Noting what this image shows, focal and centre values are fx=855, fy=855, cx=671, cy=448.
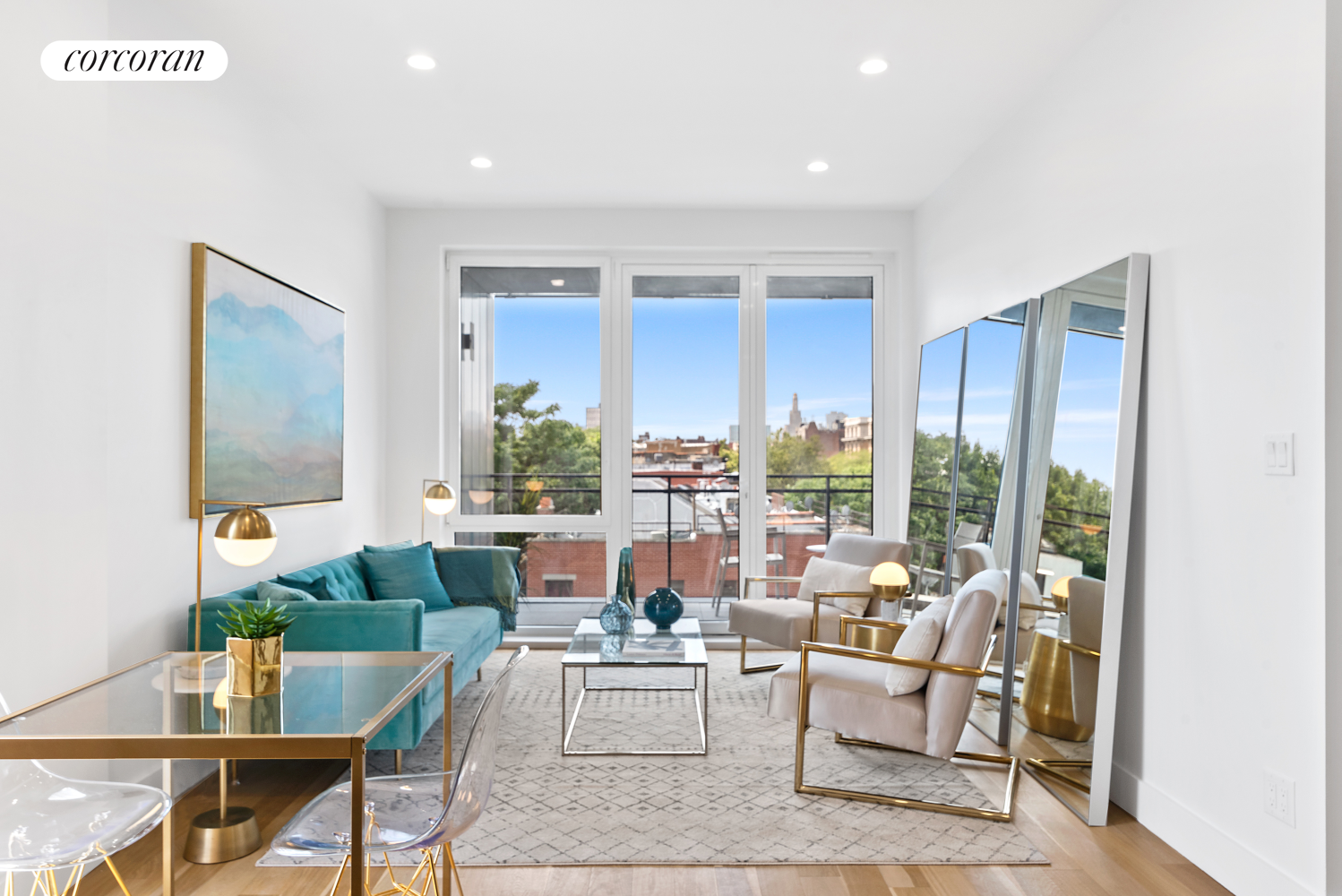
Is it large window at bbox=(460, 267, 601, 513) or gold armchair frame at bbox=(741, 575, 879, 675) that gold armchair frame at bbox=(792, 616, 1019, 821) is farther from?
large window at bbox=(460, 267, 601, 513)

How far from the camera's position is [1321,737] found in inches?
84.0

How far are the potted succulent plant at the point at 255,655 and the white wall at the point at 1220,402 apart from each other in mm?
2566

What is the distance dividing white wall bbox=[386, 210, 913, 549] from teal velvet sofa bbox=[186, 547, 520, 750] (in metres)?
0.92

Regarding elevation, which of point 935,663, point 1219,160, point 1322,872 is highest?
point 1219,160

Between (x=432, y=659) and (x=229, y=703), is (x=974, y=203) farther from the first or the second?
(x=229, y=703)

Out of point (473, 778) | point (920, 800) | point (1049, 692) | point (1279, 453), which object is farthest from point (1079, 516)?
point (473, 778)

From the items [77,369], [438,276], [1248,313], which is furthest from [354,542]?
[1248,313]

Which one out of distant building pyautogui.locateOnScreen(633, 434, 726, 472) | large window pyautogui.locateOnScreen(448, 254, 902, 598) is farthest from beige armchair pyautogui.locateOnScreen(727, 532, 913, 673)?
distant building pyautogui.locateOnScreen(633, 434, 726, 472)

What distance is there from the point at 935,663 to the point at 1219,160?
1.82m

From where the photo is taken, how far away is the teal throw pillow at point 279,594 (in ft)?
10.6

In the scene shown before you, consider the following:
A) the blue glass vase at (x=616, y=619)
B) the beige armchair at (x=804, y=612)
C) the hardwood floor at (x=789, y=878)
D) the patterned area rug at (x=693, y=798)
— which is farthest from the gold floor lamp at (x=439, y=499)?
the hardwood floor at (x=789, y=878)

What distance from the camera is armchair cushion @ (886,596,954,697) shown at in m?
A: 3.10

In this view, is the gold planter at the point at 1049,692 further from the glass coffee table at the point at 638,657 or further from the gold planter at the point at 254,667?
the gold planter at the point at 254,667

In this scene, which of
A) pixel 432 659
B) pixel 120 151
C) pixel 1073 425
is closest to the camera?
pixel 432 659
